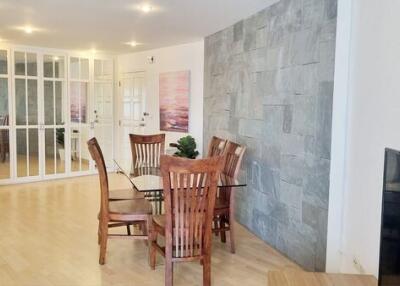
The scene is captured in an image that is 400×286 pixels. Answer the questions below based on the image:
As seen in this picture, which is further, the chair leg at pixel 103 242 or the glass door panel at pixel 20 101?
the glass door panel at pixel 20 101

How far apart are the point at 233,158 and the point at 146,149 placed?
1.35 meters

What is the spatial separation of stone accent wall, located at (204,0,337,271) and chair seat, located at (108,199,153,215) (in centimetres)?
123

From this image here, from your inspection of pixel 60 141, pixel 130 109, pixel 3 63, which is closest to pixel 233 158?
pixel 130 109

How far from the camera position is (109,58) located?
25.0 ft

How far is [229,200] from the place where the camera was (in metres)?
3.59

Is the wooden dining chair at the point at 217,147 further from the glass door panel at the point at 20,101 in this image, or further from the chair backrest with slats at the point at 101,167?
the glass door panel at the point at 20,101

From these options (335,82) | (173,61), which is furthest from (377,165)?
(173,61)

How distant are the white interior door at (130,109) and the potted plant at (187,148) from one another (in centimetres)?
157

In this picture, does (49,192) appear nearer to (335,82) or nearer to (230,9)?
(230,9)

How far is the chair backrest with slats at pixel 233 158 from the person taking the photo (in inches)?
139

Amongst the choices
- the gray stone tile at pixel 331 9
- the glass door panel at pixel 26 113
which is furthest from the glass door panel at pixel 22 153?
the gray stone tile at pixel 331 9

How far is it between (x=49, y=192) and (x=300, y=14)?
15.0 ft

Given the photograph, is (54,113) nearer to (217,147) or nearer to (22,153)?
(22,153)

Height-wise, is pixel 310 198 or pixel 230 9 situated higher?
pixel 230 9
